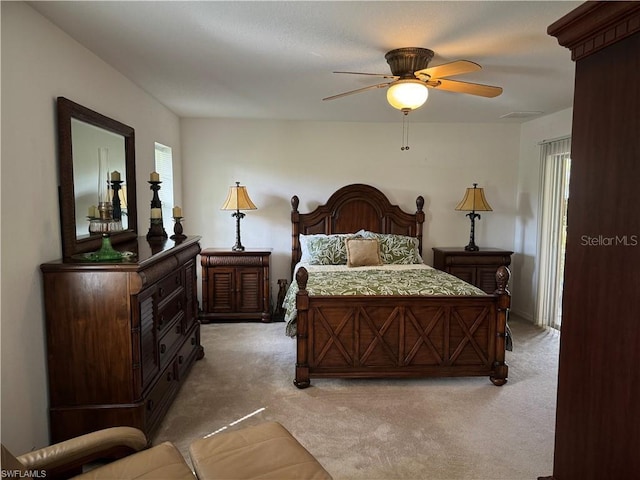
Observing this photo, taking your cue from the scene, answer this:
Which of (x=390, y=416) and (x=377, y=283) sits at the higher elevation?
(x=377, y=283)

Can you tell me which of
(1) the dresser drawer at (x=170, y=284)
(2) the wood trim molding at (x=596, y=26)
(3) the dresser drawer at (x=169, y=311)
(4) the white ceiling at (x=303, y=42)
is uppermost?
(4) the white ceiling at (x=303, y=42)

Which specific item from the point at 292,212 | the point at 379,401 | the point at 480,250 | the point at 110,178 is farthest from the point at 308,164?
the point at 379,401

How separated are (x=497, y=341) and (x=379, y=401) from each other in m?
1.09

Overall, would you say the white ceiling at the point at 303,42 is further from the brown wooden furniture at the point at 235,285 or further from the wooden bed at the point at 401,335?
the brown wooden furniture at the point at 235,285

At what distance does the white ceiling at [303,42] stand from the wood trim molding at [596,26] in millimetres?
519

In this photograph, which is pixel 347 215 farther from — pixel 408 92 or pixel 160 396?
pixel 160 396

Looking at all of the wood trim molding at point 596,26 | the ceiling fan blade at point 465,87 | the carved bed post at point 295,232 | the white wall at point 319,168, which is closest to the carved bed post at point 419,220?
the white wall at point 319,168

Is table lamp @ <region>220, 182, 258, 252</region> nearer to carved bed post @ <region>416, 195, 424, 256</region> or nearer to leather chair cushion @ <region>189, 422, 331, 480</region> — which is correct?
carved bed post @ <region>416, 195, 424, 256</region>

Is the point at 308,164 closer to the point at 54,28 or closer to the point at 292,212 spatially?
the point at 292,212

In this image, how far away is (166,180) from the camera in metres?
4.91

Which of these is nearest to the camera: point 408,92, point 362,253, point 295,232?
point 408,92

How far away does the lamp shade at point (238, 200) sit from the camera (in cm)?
506

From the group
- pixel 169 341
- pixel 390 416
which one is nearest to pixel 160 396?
pixel 169 341

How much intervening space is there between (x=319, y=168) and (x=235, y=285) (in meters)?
1.81
